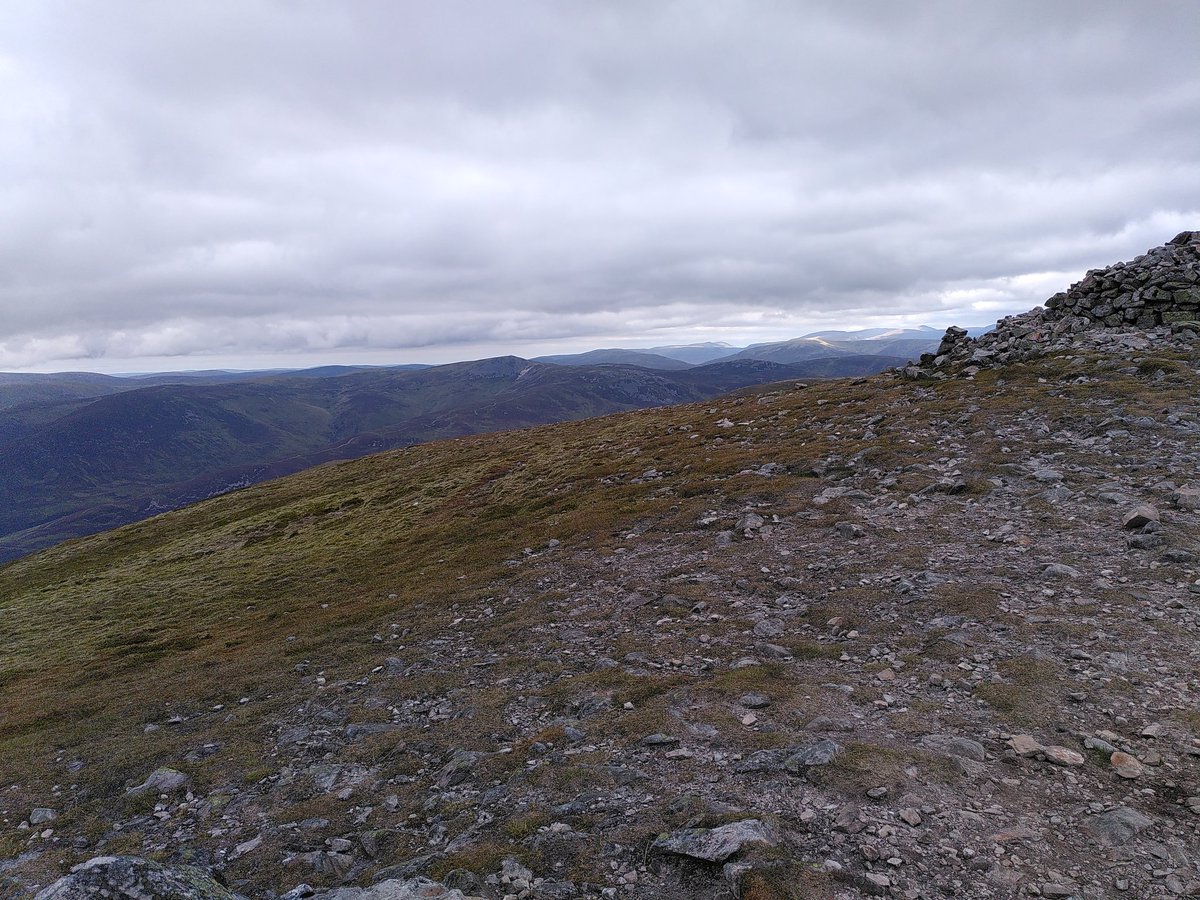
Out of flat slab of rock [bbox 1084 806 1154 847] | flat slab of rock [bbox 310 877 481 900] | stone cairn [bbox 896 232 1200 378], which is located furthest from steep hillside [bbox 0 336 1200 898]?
stone cairn [bbox 896 232 1200 378]

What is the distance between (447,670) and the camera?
17.2 meters

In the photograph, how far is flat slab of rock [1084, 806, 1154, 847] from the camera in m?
7.44

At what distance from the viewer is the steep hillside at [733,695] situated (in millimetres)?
8188

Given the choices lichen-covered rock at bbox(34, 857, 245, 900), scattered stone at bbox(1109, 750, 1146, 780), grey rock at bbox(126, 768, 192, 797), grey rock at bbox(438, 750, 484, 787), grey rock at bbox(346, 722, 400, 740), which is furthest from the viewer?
grey rock at bbox(346, 722, 400, 740)

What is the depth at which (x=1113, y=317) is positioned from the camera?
3912cm

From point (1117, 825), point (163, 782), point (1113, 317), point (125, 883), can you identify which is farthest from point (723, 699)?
point (1113, 317)

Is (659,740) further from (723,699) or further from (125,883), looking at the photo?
(125,883)

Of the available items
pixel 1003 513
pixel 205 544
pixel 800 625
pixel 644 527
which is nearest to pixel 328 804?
pixel 800 625

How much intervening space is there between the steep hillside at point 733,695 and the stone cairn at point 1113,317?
167 inches

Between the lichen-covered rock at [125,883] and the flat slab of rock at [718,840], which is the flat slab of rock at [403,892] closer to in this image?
the lichen-covered rock at [125,883]

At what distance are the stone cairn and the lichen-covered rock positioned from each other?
45.4 meters

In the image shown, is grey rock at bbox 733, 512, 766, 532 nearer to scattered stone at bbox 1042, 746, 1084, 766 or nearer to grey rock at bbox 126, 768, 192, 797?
scattered stone at bbox 1042, 746, 1084, 766

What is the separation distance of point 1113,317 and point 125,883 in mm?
53415

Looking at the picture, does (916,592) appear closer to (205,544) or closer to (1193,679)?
(1193,679)
